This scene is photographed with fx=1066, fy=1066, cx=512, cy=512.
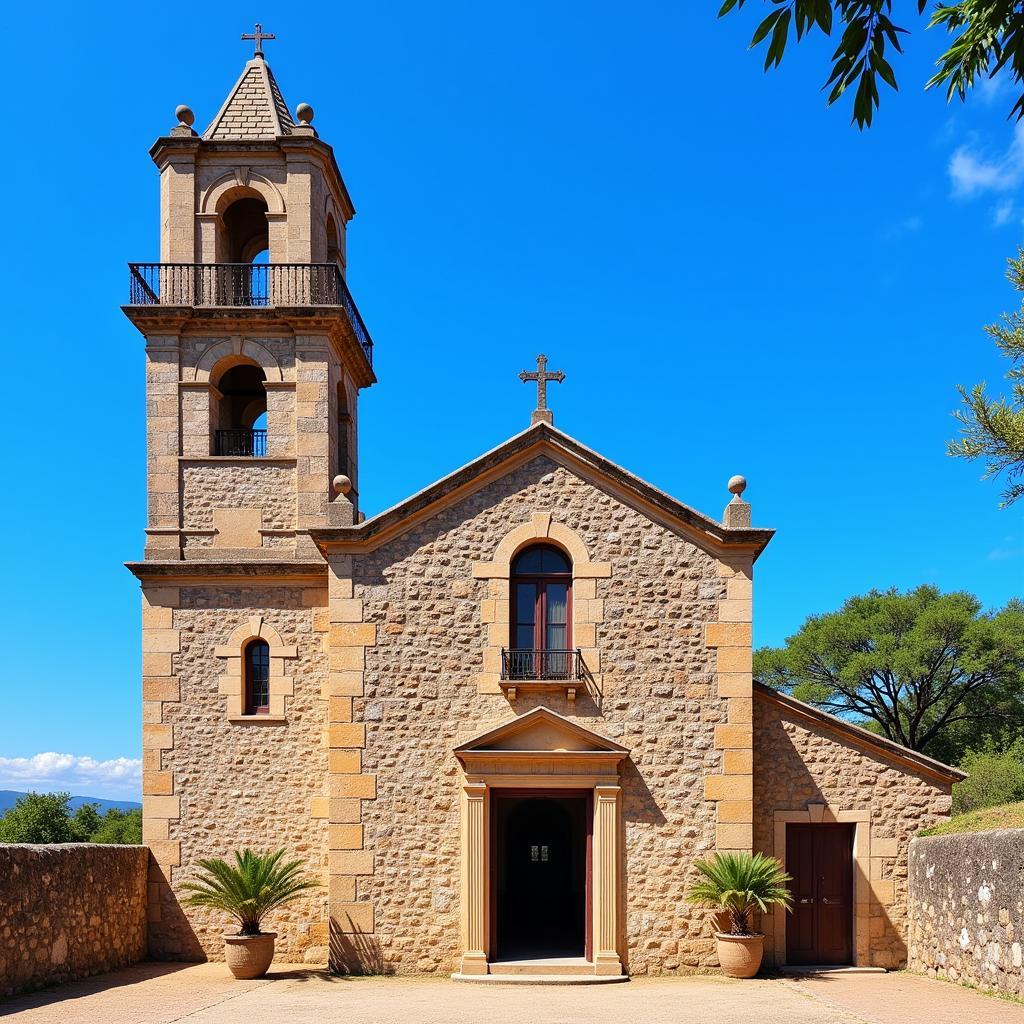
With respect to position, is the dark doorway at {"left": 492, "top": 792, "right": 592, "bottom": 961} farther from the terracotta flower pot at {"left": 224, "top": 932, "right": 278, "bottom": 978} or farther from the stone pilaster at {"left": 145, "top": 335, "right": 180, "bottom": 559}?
the stone pilaster at {"left": 145, "top": 335, "right": 180, "bottom": 559}

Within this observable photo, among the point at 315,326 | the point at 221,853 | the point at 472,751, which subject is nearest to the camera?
the point at 472,751

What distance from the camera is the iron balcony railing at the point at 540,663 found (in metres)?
15.2

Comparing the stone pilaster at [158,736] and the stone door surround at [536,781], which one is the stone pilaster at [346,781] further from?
the stone pilaster at [158,736]

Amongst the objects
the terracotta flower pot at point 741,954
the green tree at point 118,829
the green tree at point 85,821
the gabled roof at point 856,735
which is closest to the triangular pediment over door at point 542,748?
the gabled roof at point 856,735

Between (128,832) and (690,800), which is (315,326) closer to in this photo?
(690,800)

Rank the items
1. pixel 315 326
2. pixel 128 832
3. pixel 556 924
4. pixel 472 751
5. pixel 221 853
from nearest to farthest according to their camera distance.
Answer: pixel 472 751 < pixel 221 853 < pixel 315 326 < pixel 556 924 < pixel 128 832

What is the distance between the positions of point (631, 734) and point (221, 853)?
6445 mm

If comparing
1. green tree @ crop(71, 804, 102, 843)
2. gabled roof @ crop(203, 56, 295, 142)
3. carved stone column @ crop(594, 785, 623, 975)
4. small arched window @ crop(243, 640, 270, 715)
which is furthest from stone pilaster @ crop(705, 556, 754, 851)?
green tree @ crop(71, 804, 102, 843)

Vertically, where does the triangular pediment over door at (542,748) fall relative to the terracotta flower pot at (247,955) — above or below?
above

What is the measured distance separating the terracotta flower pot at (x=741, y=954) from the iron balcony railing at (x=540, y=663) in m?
4.11

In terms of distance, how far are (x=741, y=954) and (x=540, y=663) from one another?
4.68 metres

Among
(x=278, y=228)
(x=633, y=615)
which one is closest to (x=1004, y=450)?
(x=633, y=615)

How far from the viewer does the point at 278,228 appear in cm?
1781

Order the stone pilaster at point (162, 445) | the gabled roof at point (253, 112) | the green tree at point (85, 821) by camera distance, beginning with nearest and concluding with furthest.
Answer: the stone pilaster at point (162, 445) < the gabled roof at point (253, 112) < the green tree at point (85, 821)
